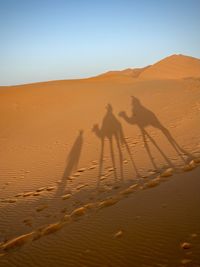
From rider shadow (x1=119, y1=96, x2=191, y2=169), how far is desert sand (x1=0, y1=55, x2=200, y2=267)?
0.05 meters

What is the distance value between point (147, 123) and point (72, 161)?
547 centimetres

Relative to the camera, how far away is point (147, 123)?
15297mm

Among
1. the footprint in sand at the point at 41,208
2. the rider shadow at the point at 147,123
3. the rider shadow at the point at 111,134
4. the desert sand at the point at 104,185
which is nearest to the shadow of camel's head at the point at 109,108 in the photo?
the desert sand at the point at 104,185

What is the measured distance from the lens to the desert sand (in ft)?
15.2

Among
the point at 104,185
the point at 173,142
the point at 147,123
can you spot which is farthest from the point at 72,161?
the point at 147,123

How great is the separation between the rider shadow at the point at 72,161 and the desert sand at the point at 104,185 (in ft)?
0.16

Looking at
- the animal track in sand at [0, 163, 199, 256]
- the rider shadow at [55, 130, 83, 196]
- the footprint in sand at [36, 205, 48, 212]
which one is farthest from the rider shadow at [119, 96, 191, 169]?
the footprint in sand at [36, 205, 48, 212]

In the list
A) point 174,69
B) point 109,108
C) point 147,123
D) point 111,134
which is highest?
point 174,69

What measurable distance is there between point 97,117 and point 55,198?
425 inches

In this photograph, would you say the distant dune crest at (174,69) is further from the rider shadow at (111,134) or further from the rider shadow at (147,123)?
the rider shadow at (111,134)

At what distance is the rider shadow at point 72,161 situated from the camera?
28.6 ft

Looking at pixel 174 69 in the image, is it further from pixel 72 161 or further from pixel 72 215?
→ pixel 72 215

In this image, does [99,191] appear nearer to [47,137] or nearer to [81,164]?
[81,164]

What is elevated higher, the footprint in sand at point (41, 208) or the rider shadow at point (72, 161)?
the rider shadow at point (72, 161)
